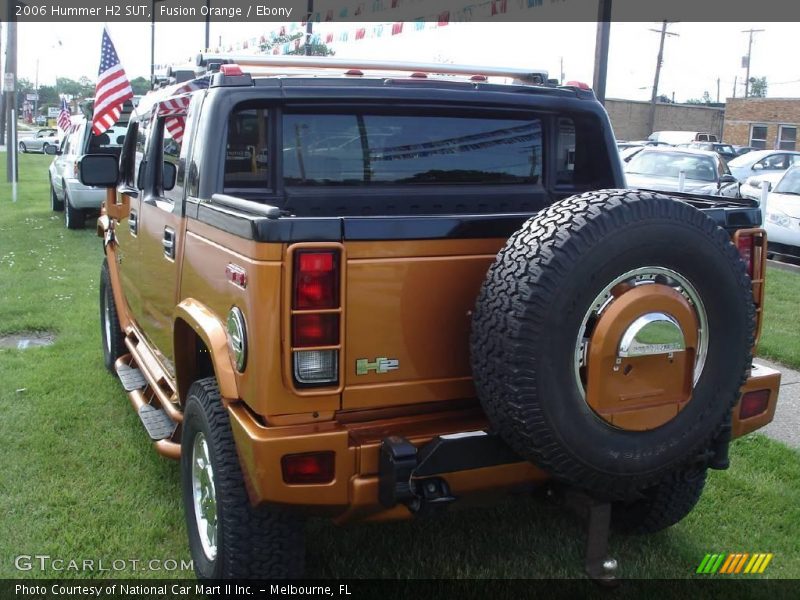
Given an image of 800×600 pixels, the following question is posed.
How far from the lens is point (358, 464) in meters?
2.70

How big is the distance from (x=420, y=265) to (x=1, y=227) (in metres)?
12.8

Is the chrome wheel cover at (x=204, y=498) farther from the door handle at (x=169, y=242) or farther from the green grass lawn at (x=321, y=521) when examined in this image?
the door handle at (x=169, y=242)

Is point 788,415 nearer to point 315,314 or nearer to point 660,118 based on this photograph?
point 315,314

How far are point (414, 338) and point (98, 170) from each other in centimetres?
283

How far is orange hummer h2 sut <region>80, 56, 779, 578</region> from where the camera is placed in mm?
2543

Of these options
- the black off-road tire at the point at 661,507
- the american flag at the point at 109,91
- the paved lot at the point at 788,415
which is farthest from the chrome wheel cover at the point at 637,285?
the american flag at the point at 109,91

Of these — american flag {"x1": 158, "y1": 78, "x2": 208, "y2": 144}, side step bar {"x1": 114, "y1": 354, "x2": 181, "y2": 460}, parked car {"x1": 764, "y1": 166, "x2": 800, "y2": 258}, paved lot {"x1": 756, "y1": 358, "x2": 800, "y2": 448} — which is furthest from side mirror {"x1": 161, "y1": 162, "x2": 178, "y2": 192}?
parked car {"x1": 764, "y1": 166, "x2": 800, "y2": 258}

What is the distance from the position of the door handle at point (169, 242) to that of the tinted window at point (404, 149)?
0.60 m

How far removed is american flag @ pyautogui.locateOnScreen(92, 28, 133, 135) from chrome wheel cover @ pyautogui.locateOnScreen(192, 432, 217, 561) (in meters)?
8.48

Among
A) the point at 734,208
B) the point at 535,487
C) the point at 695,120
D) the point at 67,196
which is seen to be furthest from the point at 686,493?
the point at 695,120

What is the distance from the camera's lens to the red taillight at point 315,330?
2.61 m

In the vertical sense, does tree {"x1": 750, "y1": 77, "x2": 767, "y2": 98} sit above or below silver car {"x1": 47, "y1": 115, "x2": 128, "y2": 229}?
above

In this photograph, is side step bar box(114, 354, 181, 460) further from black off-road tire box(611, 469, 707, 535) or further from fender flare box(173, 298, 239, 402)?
black off-road tire box(611, 469, 707, 535)

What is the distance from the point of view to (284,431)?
2.67m
